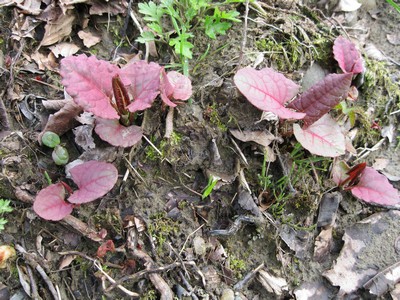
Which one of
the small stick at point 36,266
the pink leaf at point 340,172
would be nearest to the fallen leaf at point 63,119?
the small stick at point 36,266

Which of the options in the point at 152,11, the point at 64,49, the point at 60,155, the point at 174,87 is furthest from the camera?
the point at 64,49

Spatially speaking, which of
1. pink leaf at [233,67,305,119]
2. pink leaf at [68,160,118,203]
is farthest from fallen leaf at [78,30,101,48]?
pink leaf at [233,67,305,119]

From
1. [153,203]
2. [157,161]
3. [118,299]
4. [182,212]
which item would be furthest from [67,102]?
[118,299]

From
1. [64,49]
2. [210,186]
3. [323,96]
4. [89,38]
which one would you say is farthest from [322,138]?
[64,49]

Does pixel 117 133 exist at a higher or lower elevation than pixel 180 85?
lower

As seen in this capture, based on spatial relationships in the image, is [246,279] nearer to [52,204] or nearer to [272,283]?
[272,283]

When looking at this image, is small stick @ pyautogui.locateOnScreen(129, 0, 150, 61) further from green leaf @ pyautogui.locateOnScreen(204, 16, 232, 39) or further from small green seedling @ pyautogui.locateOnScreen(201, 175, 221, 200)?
small green seedling @ pyautogui.locateOnScreen(201, 175, 221, 200)
